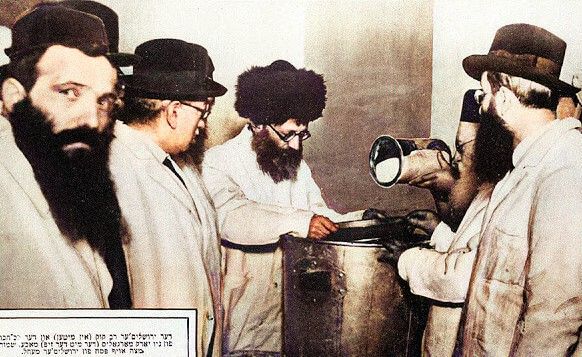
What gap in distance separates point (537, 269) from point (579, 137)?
702 millimetres

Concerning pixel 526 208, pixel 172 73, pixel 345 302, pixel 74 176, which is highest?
pixel 172 73

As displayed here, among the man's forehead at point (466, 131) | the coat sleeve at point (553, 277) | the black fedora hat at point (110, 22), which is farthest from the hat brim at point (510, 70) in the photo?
the black fedora hat at point (110, 22)

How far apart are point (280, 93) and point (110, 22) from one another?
2.99 ft

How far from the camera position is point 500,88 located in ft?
12.2

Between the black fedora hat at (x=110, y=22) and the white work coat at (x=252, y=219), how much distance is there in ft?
2.03

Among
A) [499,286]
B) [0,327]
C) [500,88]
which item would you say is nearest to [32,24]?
[0,327]

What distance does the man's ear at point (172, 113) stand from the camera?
12.3ft

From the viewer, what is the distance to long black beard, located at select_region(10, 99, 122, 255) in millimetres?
3664

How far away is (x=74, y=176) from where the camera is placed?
3701mm

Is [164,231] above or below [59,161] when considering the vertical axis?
below

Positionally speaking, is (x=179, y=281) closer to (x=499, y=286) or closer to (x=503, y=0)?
(x=499, y=286)

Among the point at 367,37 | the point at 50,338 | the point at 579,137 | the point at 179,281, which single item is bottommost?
the point at 50,338
